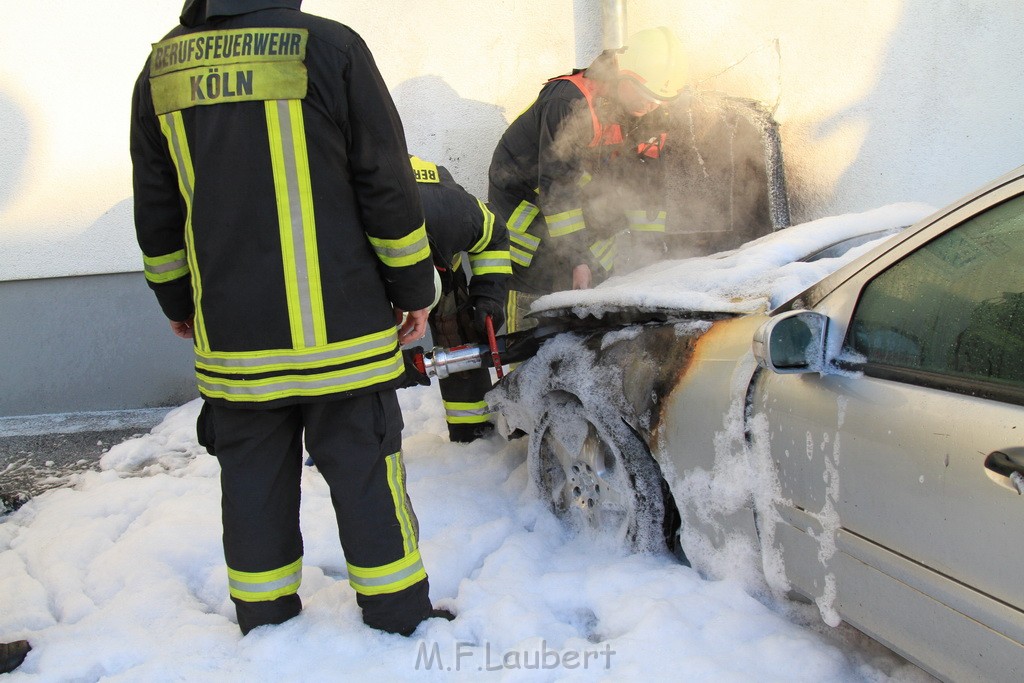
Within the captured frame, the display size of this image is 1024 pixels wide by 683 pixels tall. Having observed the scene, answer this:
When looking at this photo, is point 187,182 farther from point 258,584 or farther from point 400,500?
point 258,584

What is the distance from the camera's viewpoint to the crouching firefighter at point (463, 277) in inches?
132

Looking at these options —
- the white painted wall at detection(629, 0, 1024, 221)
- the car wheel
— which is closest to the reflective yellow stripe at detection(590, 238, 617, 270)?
the white painted wall at detection(629, 0, 1024, 221)

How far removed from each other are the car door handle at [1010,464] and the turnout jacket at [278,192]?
57.0 inches

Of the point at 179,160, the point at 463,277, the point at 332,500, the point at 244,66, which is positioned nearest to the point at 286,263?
the point at 179,160

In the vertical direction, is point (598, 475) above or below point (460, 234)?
below

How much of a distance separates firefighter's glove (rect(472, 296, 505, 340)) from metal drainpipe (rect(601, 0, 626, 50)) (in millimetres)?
2196

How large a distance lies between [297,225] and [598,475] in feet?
4.32

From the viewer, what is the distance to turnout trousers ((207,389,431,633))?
2258mm

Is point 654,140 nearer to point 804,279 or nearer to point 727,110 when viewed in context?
point 727,110

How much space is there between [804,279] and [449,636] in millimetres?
1496

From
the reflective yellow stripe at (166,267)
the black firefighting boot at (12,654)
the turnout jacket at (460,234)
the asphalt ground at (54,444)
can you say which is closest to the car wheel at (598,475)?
the turnout jacket at (460,234)

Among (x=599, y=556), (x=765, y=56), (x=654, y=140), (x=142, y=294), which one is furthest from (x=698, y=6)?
(x=142, y=294)

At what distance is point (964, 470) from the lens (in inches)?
61.0

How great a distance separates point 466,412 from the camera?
3.99 m
